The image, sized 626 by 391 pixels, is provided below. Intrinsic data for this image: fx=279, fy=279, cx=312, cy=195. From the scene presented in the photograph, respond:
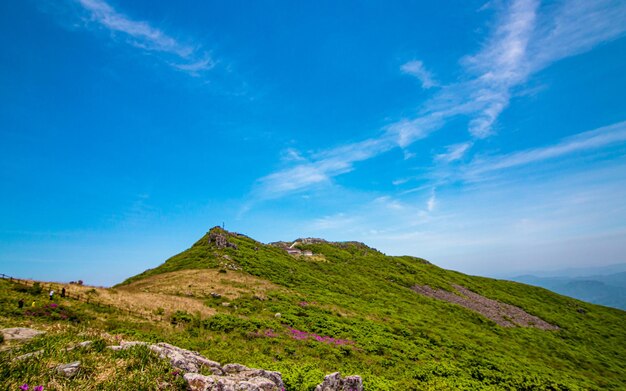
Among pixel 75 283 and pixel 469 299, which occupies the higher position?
pixel 75 283

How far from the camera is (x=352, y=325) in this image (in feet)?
124

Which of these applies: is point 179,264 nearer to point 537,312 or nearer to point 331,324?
point 331,324

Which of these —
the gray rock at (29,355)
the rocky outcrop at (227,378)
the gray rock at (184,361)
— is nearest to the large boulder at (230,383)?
the rocky outcrop at (227,378)

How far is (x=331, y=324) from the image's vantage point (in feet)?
119

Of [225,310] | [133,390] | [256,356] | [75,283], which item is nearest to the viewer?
[133,390]

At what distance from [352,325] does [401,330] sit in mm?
7534

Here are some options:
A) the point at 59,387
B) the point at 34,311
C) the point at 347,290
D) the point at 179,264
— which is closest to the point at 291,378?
the point at 59,387

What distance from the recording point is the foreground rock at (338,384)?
1587 centimetres

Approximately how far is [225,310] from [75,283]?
70.5 ft

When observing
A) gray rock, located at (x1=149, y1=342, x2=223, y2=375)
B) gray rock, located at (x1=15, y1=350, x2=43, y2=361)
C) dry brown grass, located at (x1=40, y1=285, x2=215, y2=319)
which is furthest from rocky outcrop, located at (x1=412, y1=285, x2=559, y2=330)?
gray rock, located at (x1=15, y1=350, x2=43, y2=361)

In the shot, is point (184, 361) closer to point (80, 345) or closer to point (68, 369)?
point (68, 369)

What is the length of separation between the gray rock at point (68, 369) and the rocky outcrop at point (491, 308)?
7018cm

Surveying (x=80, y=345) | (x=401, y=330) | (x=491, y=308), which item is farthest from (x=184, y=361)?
(x=491, y=308)

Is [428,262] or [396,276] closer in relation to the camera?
[396,276]
